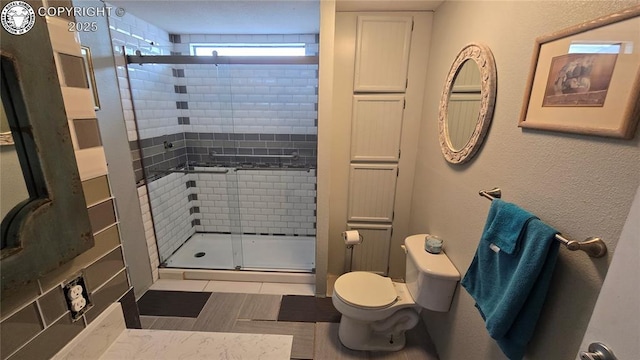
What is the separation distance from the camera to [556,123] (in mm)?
868

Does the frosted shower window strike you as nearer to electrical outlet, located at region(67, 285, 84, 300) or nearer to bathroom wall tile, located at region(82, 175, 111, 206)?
bathroom wall tile, located at region(82, 175, 111, 206)

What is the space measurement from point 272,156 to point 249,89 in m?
0.77

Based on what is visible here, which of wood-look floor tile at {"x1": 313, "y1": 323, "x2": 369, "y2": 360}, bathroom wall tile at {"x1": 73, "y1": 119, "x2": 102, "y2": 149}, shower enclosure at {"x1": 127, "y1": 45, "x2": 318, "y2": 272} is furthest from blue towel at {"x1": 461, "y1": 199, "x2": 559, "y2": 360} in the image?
shower enclosure at {"x1": 127, "y1": 45, "x2": 318, "y2": 272}

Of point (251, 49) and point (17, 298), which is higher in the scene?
point (251, 49)

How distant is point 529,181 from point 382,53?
1.47 meters

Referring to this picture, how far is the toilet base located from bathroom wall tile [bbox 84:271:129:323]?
137cm

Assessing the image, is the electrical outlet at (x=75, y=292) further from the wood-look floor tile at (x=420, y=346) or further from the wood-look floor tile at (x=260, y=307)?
the wood-look floor tile at (x=420, y=346)

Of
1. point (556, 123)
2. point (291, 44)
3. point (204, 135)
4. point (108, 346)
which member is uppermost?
point (291, 44)

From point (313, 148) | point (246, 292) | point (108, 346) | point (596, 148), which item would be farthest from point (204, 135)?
point (596, 148)

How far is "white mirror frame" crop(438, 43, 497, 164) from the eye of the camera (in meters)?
1.22

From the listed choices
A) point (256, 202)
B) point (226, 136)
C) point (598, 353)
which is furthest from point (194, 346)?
point (226, 136)

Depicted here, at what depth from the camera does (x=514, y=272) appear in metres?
0.95

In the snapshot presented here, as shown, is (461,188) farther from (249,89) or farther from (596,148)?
(249,89)

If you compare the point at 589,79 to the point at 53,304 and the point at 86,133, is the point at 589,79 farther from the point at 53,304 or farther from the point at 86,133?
the point at 53,304
